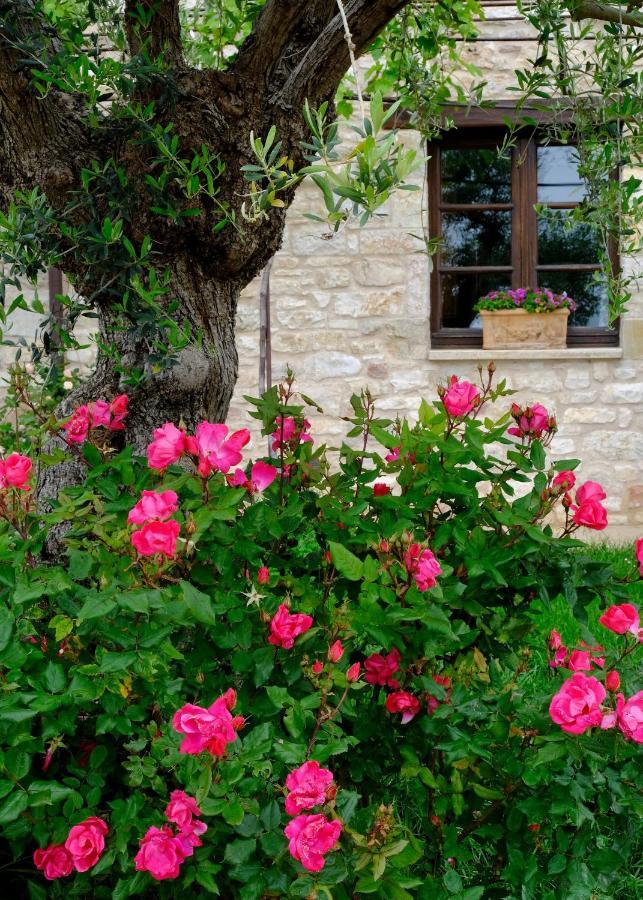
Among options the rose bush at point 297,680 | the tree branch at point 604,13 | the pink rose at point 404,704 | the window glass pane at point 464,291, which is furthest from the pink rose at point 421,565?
the window glass pane at point 464,291

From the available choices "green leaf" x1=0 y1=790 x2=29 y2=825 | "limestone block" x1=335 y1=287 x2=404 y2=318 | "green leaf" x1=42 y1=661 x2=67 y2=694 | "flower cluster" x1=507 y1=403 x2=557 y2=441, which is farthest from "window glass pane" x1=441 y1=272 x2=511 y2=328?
"green leaf" x1=0 y1=790 x2=29 y2=825

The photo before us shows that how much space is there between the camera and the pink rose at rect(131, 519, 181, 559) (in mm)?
1180

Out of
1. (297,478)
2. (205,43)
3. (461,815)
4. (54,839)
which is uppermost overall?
(205,43)

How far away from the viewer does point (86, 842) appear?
127cm

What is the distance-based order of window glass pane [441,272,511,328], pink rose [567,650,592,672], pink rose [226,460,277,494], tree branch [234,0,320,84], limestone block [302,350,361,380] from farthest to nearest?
1. window glass pane [441,272,511,328]
2. limestone block [302,350,361,380]
3. tree branch [234,0,320,84]
4. pink rose [226,460,277,494]
5. pink rose [567,650,592,672]

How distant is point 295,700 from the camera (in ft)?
4.48

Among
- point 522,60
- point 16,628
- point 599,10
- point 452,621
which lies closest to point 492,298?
point 522,60

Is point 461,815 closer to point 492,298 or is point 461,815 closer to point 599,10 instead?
point 599,10

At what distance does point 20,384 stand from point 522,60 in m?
5.18

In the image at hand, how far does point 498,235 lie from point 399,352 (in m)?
1.15

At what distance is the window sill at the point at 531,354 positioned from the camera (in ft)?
19.0

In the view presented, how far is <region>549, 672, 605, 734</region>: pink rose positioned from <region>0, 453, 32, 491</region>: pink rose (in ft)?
2.92

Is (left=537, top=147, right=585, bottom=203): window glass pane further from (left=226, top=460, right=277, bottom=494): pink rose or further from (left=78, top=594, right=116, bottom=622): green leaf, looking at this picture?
(left=78, top=594, right=116, bottom=622): green leaf

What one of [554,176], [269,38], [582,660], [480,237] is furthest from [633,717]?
[554,176]
